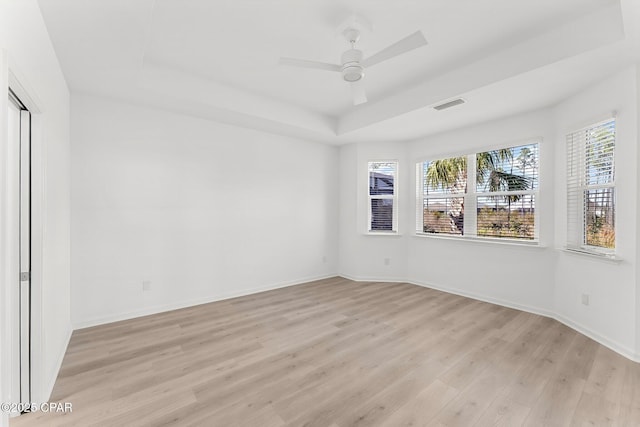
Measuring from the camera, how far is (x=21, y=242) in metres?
1.90

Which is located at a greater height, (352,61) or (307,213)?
(352,61)

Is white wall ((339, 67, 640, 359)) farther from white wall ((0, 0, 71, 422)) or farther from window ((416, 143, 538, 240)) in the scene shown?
white wall ((0, 0, 71, 422))

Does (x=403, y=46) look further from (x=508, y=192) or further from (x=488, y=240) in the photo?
(x=488, y=240)

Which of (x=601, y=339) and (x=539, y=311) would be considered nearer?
(x=601, y=339)

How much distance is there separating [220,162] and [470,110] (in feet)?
11.4

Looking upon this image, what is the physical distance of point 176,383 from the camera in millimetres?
2170

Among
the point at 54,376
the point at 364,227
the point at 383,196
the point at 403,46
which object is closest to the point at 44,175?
the point at 54,376

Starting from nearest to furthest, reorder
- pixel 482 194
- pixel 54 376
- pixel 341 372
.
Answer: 1. pixel 54 376
2. pixel 341 372
3. pixel 482 194

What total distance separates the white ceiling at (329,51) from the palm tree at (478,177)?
67 centimetres

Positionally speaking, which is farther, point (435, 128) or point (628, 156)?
point (435, 128)

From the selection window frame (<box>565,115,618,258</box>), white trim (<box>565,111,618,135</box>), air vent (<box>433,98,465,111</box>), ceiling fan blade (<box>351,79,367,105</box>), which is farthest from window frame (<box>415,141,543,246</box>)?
ceiling fan blade (<box>351,79,367,105</box>)

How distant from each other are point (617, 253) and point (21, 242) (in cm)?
496

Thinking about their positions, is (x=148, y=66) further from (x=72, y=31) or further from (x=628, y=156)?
(x=628, y=156)

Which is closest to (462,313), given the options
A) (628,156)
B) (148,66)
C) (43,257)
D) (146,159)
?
(628,156)
